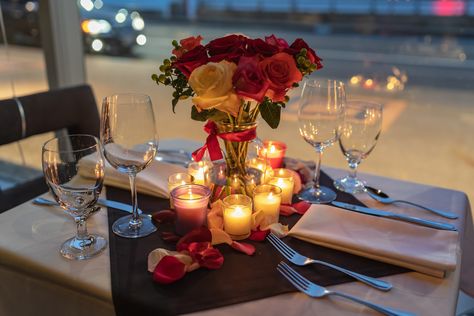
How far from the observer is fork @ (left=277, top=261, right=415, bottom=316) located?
0.70 metres

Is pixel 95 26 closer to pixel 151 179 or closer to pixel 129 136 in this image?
pixel 151 179

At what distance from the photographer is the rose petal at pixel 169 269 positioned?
0.76 m

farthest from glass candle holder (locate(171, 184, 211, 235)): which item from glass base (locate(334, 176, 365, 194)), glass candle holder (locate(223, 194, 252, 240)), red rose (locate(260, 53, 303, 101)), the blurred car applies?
the blurred car

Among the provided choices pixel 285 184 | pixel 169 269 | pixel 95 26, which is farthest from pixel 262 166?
pixel 95 26

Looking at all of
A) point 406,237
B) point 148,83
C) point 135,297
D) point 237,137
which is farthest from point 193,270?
point 148,83

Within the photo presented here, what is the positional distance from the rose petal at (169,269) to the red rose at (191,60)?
0.36 meters

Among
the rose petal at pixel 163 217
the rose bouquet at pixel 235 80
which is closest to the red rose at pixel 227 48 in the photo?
the rose bouquet at pixel 235 80

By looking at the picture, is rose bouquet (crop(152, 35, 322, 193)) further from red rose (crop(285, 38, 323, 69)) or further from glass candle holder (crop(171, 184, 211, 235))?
glass candle holder (crop(171, 184, 211, 235))

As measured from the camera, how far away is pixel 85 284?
0.77 m

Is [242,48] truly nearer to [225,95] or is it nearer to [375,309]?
[225,95]

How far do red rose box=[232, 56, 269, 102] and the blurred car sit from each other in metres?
2.11

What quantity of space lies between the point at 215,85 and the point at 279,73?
0.42ft

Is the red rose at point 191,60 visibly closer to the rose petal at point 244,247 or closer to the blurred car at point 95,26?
the rose petal at point 244,247

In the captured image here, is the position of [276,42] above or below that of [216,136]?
above
